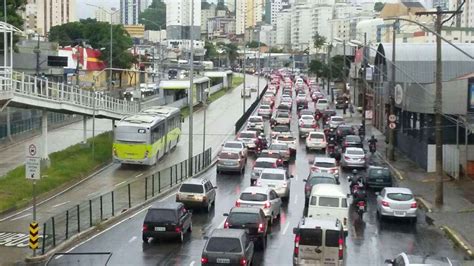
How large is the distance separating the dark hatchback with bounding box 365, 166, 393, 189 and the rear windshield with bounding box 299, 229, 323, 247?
1847 cm

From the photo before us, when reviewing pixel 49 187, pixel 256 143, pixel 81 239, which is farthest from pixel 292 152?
pixel 81 239

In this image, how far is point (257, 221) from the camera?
955 inches

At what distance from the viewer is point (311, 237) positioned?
20.3 meters

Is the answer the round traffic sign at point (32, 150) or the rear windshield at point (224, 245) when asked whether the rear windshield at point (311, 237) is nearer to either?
the rear windshield at point (224, 245)

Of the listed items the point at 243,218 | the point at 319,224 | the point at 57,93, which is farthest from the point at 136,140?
the point at 319,224

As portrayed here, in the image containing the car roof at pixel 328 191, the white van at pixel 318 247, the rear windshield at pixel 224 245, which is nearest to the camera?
the rear windshield at pixel 224 245

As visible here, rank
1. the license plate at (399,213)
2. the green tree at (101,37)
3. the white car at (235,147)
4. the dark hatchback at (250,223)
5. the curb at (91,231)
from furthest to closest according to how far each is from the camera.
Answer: the green tree at (101,37) < the white car at (235,147) < the license plate at (399,213) < the dark hatchback at (250,223) < the curb at (91,231)

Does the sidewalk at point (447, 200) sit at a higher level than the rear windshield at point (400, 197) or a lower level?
lower

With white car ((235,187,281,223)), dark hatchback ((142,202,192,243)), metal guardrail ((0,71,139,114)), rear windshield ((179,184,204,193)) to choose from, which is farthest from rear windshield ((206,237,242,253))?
metal guardrail ((0,71,139,114))

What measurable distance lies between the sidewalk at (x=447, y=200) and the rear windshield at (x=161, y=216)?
9.27 metres

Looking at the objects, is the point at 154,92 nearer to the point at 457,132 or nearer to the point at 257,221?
the point at 457,132

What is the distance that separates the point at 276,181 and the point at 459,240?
10255 mm

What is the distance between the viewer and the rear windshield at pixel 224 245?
19.8 meters

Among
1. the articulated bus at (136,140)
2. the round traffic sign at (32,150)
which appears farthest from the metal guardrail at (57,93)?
the round traffic sign at (32,150)
